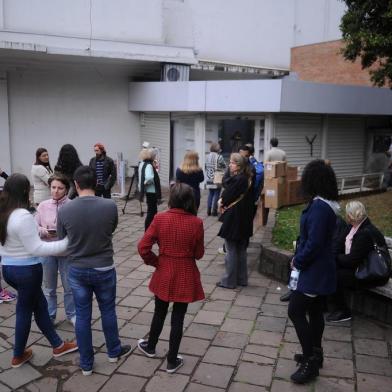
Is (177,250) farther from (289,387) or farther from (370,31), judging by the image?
(370,31)

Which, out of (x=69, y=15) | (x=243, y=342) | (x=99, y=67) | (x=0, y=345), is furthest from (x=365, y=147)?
(x=0, y=345)

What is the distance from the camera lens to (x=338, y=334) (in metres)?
4.56

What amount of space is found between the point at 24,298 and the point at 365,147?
13605 millimetres

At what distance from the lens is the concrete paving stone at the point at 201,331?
4.52m

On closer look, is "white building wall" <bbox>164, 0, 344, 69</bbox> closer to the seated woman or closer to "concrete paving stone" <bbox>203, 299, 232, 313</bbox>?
"concrete paving stone" <bbox>203, 299, 232, 313</bbox>

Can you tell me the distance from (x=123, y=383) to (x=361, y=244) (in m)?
2.60

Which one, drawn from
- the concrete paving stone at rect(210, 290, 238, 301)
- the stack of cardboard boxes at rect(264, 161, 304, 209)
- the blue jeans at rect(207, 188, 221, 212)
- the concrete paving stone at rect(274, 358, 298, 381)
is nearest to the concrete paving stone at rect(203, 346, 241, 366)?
the concrete paving stone at rect(274, 358, 298, 381)

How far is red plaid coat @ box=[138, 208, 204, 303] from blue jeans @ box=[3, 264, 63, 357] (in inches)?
35.0

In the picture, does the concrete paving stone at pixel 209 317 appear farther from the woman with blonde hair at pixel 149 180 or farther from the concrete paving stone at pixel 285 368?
the woman with blonde hair at pixel 149 180

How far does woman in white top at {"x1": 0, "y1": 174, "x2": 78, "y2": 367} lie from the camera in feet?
11.7

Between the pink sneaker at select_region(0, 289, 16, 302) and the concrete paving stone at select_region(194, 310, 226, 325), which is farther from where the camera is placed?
the pink sneaker at select_region(0, 289, 16, 302)

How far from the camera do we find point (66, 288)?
450cm

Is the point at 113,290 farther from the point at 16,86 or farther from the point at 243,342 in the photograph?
the point at 16,86

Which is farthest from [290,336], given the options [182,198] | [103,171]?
[103,171]
